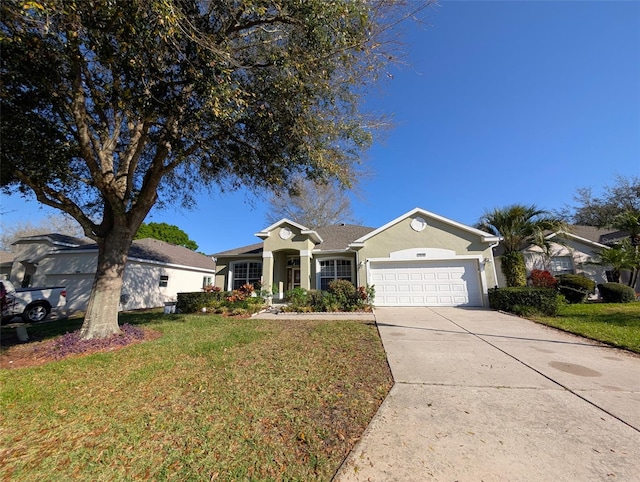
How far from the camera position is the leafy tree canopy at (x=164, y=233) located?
33.0 meters

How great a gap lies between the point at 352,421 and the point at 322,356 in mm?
2442

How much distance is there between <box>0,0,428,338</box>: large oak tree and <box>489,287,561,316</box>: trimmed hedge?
8.35 m

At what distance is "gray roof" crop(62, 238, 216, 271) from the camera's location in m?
16.7

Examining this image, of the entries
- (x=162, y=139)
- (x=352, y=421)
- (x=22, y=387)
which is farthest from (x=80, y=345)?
(x=352, y=421)

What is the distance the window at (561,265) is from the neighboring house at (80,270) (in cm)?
2383

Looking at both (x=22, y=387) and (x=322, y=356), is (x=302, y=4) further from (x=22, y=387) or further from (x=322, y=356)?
(x=22, y=387)

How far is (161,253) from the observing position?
63.6 feet

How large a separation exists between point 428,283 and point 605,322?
594 centimetres

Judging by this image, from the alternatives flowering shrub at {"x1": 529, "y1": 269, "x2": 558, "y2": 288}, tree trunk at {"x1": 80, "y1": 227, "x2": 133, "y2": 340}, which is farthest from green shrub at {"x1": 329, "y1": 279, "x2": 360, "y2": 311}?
flowering shrub at {"x1": 529, "y1": 269, "x2": 558, "y2": 288}

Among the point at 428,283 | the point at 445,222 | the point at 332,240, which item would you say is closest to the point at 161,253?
the point at 332,240

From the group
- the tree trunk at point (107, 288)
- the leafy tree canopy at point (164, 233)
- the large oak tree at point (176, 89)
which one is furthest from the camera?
the leafy tree canopy at point (164, 233)

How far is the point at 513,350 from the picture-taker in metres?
5.73

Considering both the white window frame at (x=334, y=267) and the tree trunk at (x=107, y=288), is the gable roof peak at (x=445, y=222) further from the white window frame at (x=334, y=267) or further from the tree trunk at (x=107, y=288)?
the tree trunk at (x=107, y=288)

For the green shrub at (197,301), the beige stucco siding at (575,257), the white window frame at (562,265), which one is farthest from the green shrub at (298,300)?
the white window frame at (562,265)
